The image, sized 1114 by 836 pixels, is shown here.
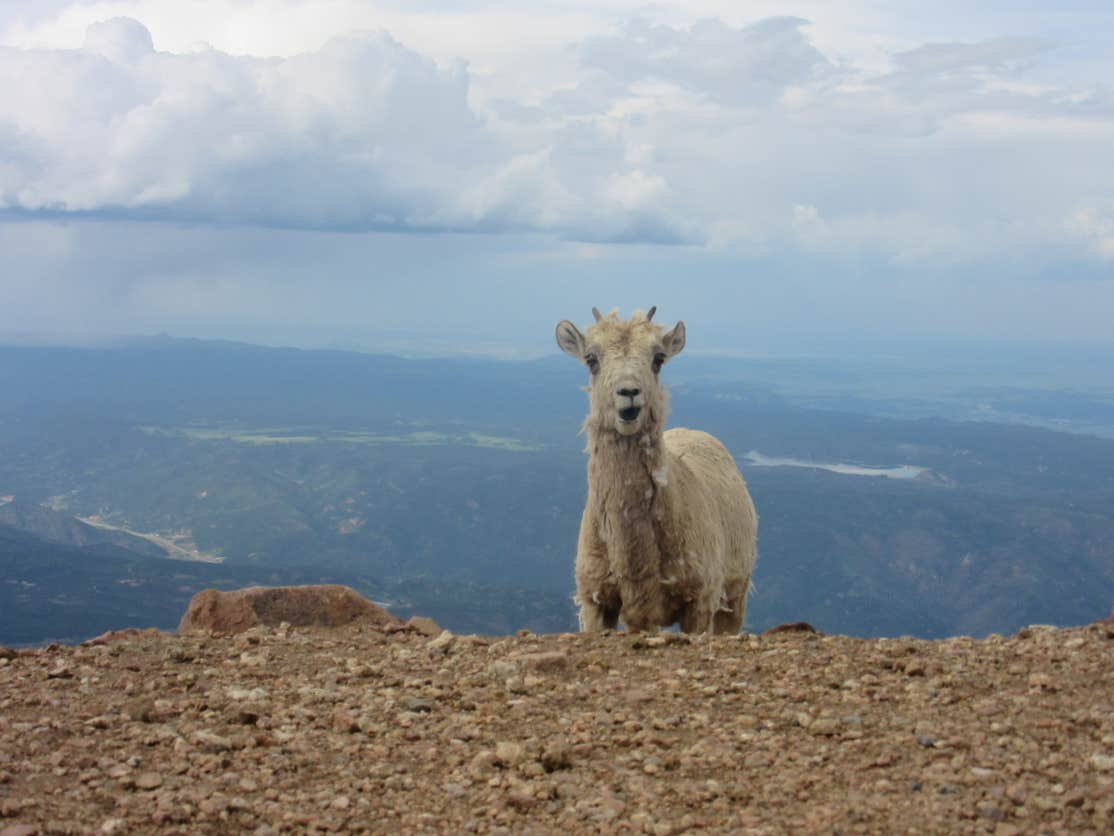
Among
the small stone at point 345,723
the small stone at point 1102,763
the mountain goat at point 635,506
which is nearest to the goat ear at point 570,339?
the mountain goat at point 635,506

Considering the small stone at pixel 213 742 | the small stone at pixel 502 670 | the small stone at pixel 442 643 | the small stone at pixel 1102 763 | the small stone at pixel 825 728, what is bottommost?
the small stone at pixel 442 643

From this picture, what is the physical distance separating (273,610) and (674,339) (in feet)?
21.0

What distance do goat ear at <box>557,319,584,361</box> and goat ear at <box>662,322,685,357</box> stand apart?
1.11 m

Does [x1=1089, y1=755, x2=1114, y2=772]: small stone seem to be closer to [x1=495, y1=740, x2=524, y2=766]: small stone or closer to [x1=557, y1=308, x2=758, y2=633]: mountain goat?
[x1=495, y1=740, x2=524, y2=766]: small stone

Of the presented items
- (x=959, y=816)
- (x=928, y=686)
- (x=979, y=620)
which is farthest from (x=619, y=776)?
(x=979, y=620)

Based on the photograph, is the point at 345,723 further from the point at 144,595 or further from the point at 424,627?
the point at 144,595

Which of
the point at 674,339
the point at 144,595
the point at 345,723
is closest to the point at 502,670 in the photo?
the point at 345,723

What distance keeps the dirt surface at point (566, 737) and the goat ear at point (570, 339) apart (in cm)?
435

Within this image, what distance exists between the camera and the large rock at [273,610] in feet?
47.6

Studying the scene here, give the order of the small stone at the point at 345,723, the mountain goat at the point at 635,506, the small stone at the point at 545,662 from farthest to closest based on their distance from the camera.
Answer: the mountain goat at the point at 635,506 < the small stone at the point at 545,662 < the small stone at the point at 345,723

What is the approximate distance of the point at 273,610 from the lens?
48.2 ft

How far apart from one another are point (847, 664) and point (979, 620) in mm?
170043

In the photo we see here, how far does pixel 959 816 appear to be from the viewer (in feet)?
22.4

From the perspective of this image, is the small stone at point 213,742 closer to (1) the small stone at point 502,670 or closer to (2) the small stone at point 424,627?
(1) the small stone at point 502,670
